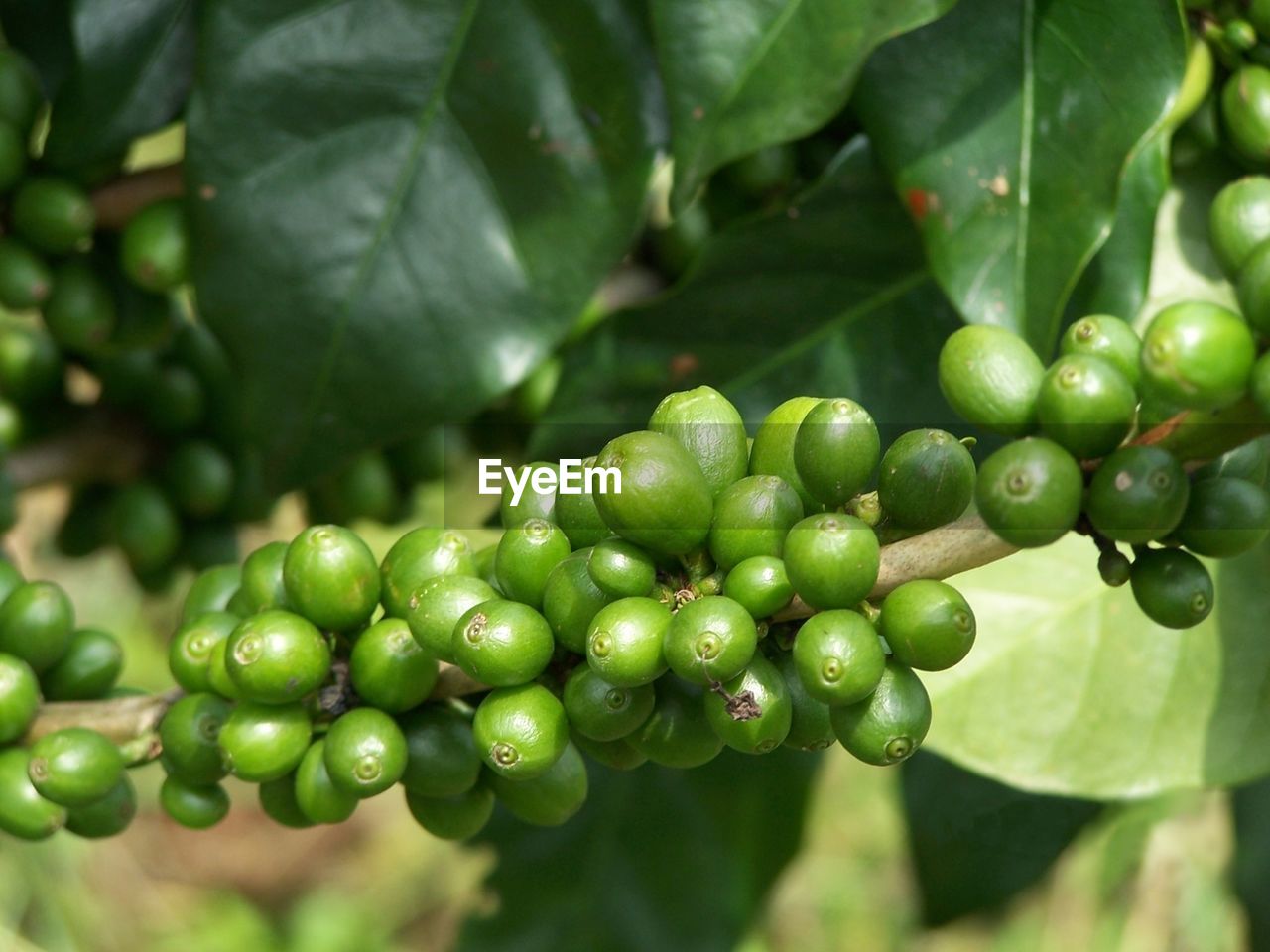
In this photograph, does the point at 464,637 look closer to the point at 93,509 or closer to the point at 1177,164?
the point at 1177,164

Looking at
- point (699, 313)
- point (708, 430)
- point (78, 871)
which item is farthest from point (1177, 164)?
point (78, 871)

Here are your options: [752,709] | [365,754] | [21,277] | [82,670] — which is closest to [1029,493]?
[752,709]

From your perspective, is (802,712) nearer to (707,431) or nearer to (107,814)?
(707,431)

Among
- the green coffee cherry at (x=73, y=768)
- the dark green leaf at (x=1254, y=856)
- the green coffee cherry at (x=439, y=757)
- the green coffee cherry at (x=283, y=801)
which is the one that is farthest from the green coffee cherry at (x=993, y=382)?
the dark green leaf at (x=1254, y=856)

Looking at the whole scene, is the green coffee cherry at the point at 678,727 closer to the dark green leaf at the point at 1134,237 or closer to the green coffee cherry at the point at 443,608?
the green coffee cherry at the point at 443,608

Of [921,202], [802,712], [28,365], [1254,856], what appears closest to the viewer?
[802,712]
